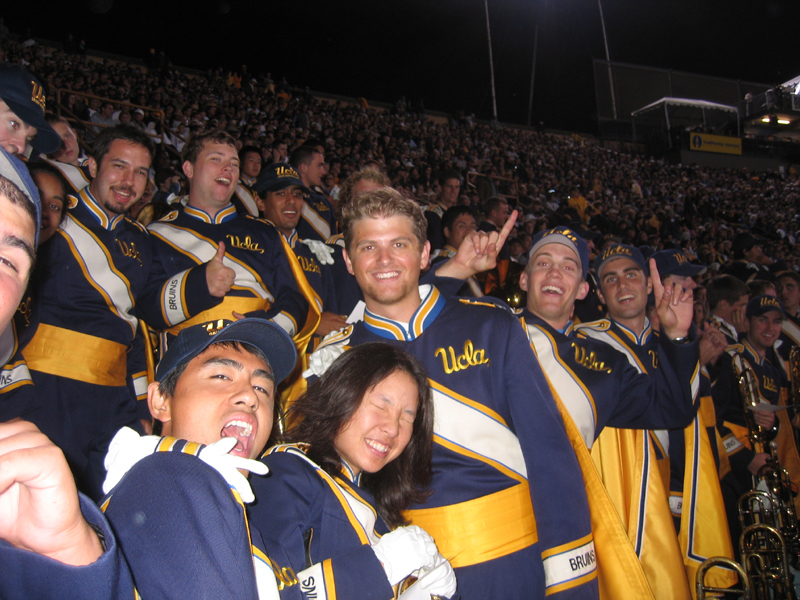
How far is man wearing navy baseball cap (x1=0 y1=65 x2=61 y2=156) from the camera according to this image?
2.76 m

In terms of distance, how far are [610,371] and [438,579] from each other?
61.7 inches

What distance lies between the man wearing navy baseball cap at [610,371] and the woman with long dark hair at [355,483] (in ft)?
2.89

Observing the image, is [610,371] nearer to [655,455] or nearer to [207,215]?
[655,455]

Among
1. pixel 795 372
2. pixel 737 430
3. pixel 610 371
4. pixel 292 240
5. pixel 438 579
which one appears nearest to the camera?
pixel 438 579

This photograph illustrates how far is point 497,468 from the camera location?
79.5 inches

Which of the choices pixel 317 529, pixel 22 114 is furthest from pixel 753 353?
pixel 22 114

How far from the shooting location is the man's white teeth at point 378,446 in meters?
1.95

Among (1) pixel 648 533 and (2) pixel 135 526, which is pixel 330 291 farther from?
(2) pixel 135 526

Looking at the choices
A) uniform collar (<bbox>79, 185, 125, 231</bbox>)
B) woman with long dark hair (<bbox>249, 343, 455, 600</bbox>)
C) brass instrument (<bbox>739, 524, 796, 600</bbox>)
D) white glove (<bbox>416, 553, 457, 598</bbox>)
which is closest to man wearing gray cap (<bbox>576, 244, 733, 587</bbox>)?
brass instrument (<bbox>739, 524, 796, 600</bbox>)

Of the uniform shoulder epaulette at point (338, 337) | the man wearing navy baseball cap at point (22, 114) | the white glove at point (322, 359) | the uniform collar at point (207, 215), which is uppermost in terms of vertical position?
the man wearing navy baseball cap at point (22, 114)

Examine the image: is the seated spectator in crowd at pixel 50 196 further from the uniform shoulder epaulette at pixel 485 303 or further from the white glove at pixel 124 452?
the uniform shoulder epaulette at pixel 485 303

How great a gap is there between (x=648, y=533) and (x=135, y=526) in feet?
9.40

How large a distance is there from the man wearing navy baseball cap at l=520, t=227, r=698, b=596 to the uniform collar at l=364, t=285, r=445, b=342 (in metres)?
0.85

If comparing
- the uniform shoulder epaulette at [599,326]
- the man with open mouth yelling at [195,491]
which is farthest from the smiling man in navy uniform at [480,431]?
the uniform shoulder epaulette at [599,326]
